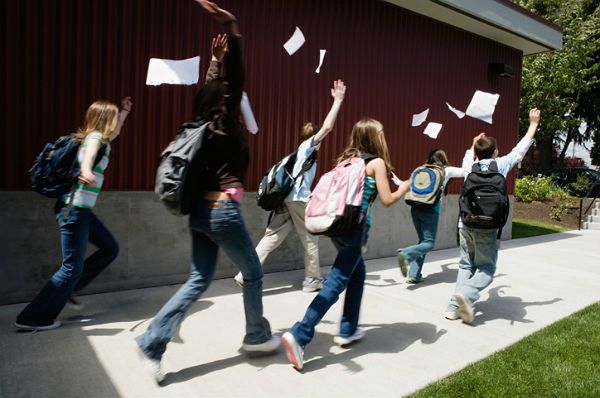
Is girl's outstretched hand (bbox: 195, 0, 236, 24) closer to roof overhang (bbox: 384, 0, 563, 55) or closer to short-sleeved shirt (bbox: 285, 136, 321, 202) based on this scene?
short-sleeved shirt (bbox: 285, 136, 321, 202)

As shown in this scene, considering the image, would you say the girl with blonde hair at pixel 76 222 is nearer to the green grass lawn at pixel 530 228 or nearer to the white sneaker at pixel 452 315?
the white sneaker at pixel 452 315

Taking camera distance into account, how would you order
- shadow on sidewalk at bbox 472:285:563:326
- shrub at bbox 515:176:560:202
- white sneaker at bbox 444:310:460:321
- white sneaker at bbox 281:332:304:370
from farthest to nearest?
shrub at bbox 515:176:560:202 → shadow on sidewalk at bbox 472:285:563:326 → white sneaker at bbox 444:310:460:321 → white sneaker at bbox 281:332:304:370

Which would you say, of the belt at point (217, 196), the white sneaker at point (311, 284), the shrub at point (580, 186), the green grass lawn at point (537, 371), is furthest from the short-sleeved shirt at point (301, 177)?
the shrub at point (580, 186)

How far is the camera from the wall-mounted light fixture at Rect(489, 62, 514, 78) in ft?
30.1

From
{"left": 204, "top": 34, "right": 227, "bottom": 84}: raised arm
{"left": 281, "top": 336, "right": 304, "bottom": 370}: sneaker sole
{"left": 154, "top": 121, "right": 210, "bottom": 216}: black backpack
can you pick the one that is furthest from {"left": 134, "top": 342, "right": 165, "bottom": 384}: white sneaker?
{"left": 204, "top": 34, "right": 227, "bottom": 84}: raised arm

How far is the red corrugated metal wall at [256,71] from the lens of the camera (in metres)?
4.38

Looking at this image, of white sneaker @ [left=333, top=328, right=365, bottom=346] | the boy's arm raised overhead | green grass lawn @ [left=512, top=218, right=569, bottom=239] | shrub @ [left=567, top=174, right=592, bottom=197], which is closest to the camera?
white sneaker @ [left=333, top=328, right=365, bottom=346]

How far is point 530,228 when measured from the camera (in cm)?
1241

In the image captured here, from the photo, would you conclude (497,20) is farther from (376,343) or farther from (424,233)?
(376,343)

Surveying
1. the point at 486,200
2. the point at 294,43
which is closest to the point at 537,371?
the point at 486,200

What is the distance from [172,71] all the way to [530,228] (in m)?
10.7

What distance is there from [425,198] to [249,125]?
3.03 meters

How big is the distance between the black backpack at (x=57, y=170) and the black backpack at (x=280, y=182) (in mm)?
1684

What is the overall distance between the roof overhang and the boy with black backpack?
3.79 meters
